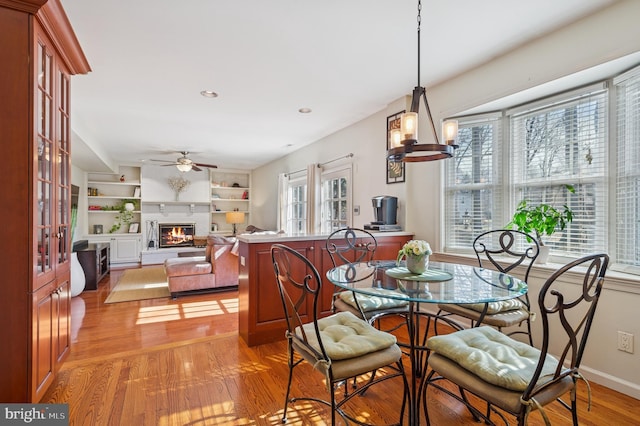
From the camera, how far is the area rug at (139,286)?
Result: 459cm

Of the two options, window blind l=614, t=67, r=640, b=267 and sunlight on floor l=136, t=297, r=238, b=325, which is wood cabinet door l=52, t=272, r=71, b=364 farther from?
window blind l=614, t=67, r=640, b=267

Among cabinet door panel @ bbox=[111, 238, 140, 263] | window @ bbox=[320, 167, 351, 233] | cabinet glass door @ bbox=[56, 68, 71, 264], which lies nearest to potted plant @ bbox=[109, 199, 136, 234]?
cabinet door panel @ bbox=[111, 238, 140, 263]

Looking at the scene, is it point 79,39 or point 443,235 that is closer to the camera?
point 79,39

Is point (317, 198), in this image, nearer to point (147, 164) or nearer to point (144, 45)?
point (144, 45)

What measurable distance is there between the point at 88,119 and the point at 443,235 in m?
5.10

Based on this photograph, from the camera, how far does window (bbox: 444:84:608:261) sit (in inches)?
94.9

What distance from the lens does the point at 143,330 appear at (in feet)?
10.8

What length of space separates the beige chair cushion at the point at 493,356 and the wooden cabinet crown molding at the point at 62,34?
2909 mm

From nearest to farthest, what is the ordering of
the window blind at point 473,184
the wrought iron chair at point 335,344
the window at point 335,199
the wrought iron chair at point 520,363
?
the wrought iron chair at point 520,363 → the wrought iron chair at point 335,344 → the window blind at point 473,184 → the window at point 335,199

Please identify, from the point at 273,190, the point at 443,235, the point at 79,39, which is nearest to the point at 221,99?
the point at 79,39

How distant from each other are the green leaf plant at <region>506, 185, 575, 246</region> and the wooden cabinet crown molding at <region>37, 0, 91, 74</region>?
11.9 feet

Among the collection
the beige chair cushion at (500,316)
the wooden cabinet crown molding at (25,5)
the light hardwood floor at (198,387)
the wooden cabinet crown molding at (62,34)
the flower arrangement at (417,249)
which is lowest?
the light hardwood floor at (198,387)

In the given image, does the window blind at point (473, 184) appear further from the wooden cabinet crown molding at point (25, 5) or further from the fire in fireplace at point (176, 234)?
the fire in fireplace at point (176, 234)

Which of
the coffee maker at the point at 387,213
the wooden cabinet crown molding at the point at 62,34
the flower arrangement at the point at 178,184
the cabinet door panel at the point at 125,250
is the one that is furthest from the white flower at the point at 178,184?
the coffee maker at the point at 387,213
